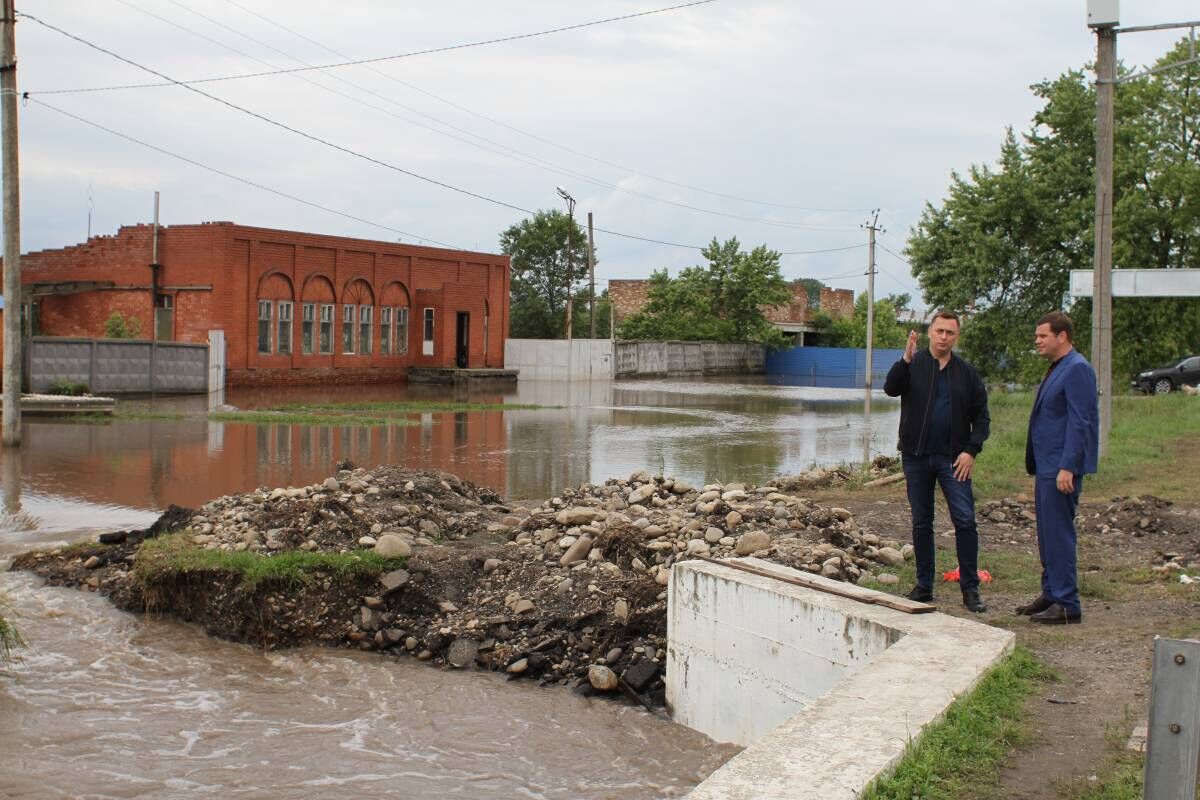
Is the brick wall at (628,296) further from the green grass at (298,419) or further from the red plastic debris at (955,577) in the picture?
the red plastic debris at (955,577)

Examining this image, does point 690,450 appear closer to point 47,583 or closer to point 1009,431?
point 1009,431

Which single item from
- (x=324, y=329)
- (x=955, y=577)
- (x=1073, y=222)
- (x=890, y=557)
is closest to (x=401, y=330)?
(x=324, y=329)

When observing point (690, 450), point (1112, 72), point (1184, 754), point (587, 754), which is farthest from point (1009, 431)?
point (1184, 754)

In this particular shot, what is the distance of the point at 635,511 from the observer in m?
11.0

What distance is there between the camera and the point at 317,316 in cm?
4344

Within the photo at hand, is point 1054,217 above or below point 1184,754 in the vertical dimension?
above

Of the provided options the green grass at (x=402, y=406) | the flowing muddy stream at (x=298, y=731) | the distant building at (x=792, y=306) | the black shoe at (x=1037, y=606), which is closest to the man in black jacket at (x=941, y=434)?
the black shoe at (x=1037, y=606)

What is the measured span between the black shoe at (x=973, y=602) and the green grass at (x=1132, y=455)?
5.93 metres

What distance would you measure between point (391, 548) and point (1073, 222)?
25.0 meters

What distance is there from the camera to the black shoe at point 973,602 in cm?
726

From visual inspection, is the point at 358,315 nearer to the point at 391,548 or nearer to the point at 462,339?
the point at 462,339

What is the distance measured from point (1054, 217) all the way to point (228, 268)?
87.0 ft

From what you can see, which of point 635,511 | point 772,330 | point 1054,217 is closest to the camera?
point 635,511

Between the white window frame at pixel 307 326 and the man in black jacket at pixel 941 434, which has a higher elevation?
the white window frame at pixel 307 326
